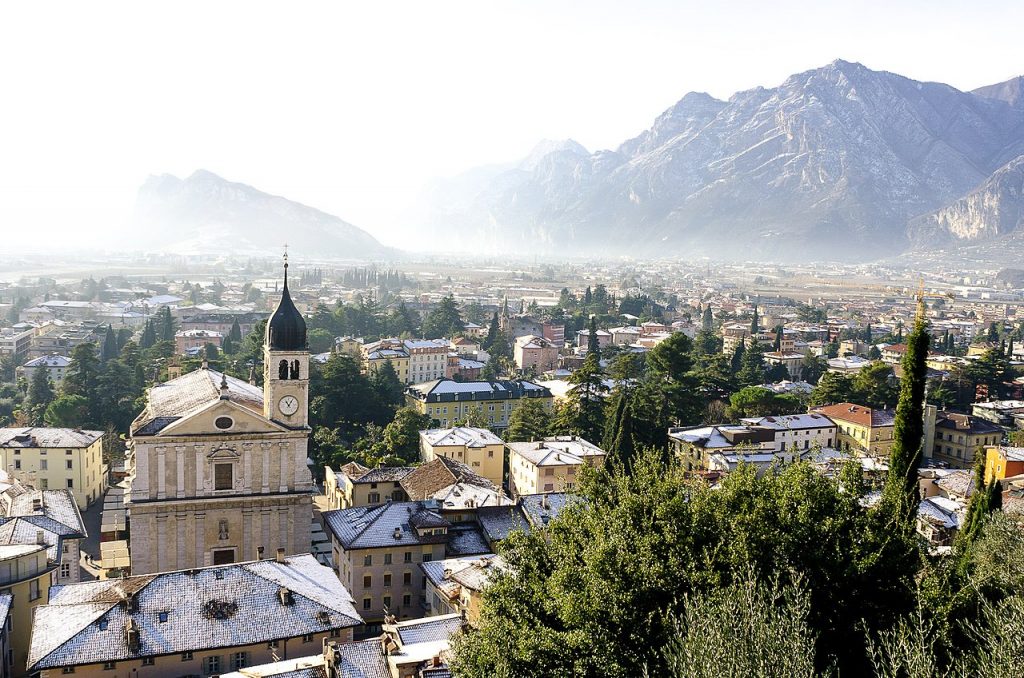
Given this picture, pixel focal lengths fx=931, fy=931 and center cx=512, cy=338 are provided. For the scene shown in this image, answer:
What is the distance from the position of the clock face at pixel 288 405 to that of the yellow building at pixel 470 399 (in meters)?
27.1

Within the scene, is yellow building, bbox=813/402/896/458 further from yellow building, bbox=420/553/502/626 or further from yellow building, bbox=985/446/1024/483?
yellow building, bbox=420/553/502/626

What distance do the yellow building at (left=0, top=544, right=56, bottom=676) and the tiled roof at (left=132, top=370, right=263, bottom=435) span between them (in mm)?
5444

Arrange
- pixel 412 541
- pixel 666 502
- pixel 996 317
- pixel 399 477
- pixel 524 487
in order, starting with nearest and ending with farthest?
pixel 666 502, pixel 412 541, pixel 399 477, pixel 524 487, pixel 996 317

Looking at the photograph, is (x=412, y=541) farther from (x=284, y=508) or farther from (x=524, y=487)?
(x=524, y=487)

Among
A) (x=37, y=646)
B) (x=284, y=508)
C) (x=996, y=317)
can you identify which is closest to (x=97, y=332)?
(x=284, y=508)

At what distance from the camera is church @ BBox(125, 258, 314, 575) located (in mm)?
28344

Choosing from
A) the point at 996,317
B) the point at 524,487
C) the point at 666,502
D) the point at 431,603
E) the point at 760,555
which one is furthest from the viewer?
the point at 996,317

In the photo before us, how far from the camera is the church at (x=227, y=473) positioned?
28.3 m

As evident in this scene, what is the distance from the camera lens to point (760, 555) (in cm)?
1586

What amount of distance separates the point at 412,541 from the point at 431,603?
2.47m

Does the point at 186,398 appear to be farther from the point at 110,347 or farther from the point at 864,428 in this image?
the point at 110,347

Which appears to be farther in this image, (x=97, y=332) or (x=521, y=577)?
(x=97, y=332)

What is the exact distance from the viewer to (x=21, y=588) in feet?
75.3

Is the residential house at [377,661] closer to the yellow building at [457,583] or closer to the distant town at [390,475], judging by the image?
the distant town at [390,475]
